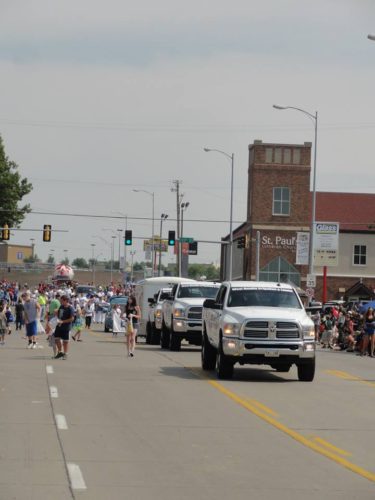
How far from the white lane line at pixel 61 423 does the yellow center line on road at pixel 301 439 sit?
9.90ft

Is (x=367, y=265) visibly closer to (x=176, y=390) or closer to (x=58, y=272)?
(x=58, y=272)

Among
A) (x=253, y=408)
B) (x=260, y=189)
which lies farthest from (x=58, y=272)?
(x=253, y=408)

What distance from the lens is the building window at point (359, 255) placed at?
8250 cm

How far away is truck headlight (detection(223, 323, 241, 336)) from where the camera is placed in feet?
75.7

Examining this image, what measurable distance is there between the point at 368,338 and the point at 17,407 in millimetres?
20289

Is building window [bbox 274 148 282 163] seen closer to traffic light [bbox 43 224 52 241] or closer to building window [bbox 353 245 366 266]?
building window [bbox 353 245 366 266]

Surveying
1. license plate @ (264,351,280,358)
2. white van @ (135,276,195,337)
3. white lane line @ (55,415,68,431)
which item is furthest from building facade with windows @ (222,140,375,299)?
white lane line @ (55,415,68,431)

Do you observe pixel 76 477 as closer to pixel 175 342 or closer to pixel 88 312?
pixel 175 342

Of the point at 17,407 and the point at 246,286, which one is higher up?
the point at 246,286

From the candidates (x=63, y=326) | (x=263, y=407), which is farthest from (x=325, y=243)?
(x=263, y=407)

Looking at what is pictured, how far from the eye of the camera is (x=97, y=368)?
85.7 ft

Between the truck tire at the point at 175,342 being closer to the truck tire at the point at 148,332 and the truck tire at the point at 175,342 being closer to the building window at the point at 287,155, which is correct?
the truck tire at the point at 148,332

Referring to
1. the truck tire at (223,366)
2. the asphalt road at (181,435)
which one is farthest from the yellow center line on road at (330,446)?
the truck tire at (223,366)

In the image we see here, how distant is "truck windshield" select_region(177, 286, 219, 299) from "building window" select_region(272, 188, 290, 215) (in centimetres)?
4692
